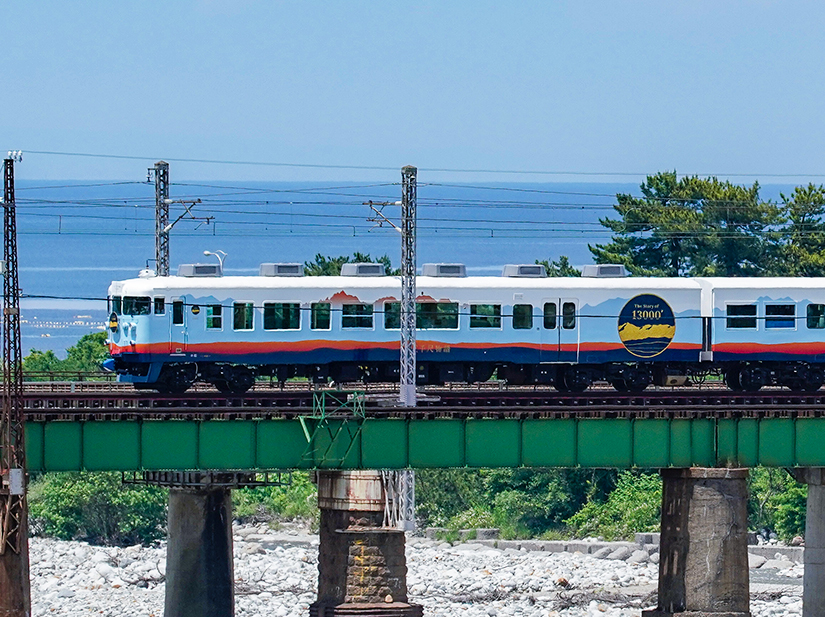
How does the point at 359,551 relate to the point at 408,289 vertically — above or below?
below

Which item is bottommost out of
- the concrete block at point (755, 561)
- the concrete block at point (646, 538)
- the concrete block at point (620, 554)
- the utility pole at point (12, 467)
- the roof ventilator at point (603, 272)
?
the concrete block at point (620, 554)

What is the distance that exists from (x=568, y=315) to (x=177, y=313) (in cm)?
1398

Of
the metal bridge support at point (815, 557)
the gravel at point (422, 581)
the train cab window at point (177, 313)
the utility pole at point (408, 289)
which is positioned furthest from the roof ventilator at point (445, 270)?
the gravel at point (422, 581)

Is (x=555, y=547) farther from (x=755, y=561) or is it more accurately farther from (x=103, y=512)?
(x=103, y=512)

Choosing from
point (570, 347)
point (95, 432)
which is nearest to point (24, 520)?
point (95, 432)

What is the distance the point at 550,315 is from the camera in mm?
63094

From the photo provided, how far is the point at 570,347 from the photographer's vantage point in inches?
2484

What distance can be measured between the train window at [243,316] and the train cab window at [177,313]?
1.78 meters

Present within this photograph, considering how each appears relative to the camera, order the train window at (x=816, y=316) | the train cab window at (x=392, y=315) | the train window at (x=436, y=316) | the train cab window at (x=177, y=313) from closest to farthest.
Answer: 1. the train cab window at (x=177, y=313)
2. the train cab window at (x=392, y=315)
3. the train window at (x=436, y=316)
4. the train window at (x=816, y=316)

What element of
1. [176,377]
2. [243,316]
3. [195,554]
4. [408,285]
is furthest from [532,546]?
[408,285]

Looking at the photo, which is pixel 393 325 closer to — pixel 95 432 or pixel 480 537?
pixel 95 432

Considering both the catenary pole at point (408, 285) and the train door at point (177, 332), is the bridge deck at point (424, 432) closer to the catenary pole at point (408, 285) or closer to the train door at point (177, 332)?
the catenary pole at point (408, 285)

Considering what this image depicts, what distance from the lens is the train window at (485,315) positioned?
2457 inches

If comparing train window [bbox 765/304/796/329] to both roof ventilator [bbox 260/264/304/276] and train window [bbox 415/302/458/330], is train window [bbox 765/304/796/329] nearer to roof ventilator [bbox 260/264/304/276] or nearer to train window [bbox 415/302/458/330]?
train window [bbox 415/302/458/330]
